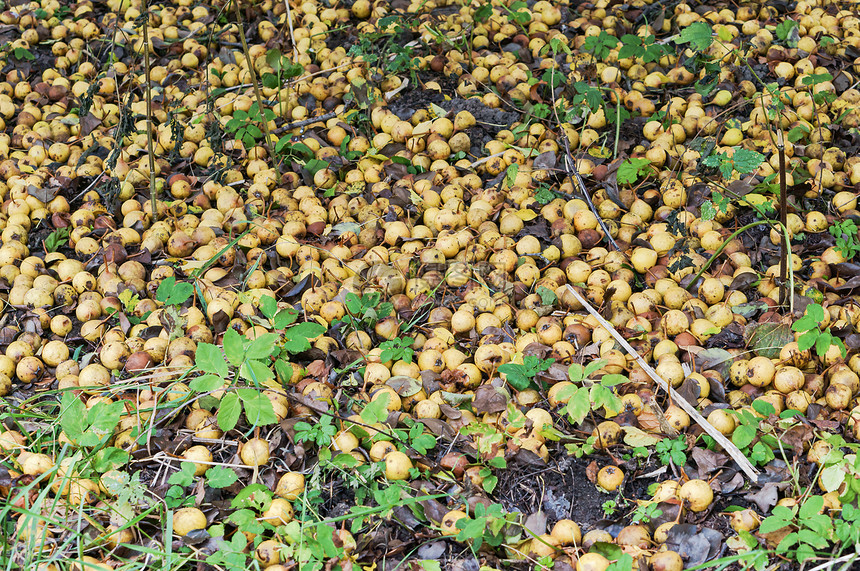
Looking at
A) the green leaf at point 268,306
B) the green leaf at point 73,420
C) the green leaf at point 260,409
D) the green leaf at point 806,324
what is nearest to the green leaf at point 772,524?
the green leaf at point 806,324

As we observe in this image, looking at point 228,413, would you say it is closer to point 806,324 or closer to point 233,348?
→ point 233,348

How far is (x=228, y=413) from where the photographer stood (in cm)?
206

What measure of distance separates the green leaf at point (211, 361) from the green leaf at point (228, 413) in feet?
0.26

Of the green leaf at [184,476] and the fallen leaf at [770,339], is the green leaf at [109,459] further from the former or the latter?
the fallen leaf at [770,339]

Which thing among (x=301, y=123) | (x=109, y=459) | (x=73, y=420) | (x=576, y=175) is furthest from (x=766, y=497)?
(x=301, y=123)

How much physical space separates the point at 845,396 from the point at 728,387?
1.14 feet

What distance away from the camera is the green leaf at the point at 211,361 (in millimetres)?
2068

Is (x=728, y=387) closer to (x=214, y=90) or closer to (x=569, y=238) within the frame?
(x=569, y=238)

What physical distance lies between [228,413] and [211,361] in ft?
0.52

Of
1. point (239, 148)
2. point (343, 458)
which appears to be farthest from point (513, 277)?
point (239, 148)

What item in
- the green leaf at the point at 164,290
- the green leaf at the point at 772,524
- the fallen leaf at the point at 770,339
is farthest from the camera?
the green leaf at the point at 164,290

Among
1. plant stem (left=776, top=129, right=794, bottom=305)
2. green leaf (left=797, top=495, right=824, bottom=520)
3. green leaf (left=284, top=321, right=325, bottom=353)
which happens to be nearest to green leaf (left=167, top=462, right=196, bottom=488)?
green leaf (left=284, top=321, right=325, bottom=353)

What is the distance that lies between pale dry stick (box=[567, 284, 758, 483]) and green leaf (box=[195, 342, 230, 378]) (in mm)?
1321

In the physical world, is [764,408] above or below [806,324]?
below
